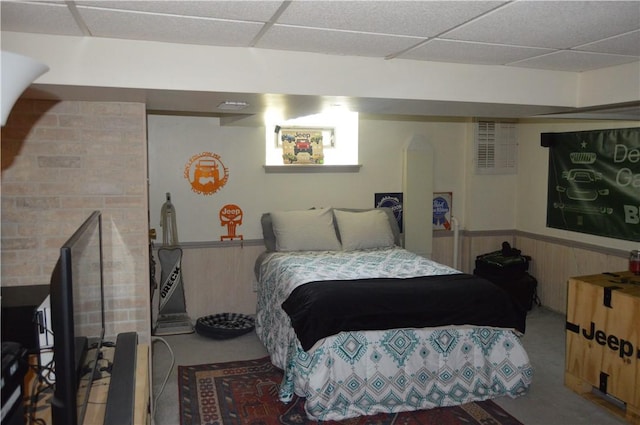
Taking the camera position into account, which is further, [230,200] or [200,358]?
[230,200]

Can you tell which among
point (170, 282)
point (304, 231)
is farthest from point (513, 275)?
point (170, 282)

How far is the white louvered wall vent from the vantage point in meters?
5.75

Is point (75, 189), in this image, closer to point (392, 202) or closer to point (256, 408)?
point (256, 408)

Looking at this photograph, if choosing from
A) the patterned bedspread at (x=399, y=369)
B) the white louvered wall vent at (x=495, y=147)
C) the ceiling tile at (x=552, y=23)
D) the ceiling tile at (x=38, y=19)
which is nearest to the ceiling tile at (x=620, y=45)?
the ceiling tile at (x=552, y=23)

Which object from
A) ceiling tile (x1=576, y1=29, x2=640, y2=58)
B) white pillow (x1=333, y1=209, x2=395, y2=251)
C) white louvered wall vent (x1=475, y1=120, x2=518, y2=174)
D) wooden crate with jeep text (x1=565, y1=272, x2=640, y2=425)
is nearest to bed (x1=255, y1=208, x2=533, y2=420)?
wooden crate with jeep text (x1=565, y1=272, x2=640, y2=425)

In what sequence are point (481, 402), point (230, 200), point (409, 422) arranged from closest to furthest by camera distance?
point (409, 422)
point (481, 402)
point (230, 200)

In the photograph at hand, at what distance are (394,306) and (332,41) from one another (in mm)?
1766

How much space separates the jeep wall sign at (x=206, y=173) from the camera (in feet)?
16.3

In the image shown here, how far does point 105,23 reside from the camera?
1.90 m

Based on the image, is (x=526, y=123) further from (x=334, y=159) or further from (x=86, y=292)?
(x=86, y=292)

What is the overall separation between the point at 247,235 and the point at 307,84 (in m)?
2.94

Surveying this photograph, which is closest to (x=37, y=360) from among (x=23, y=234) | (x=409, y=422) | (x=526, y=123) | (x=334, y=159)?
(x=23, y=234)

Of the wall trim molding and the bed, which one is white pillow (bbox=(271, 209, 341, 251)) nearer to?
the wall trim molding

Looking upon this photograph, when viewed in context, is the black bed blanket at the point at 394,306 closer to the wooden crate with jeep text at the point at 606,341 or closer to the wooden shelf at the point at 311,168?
the wooden crate with jeep text at the point at 606,341
